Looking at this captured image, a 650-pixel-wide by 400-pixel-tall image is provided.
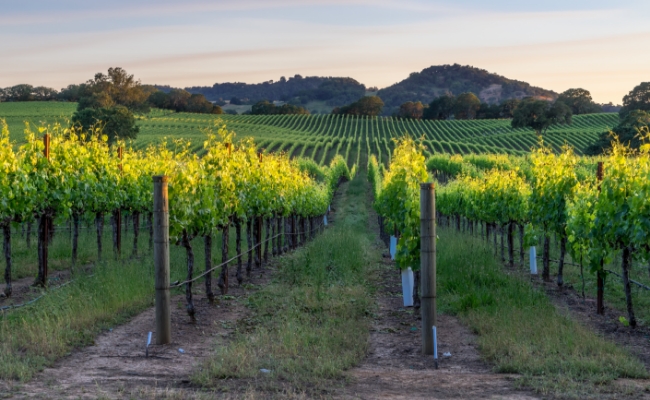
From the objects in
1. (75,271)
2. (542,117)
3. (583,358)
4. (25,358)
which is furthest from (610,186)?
(542,117)

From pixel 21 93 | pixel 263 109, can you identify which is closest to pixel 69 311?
pixel 21 93

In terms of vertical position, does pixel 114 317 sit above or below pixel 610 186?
below

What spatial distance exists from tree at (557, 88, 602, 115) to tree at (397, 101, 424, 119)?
81.4 feet

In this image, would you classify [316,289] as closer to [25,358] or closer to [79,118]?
[25,358]

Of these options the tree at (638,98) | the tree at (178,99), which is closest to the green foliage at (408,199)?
the tree at (638,98)

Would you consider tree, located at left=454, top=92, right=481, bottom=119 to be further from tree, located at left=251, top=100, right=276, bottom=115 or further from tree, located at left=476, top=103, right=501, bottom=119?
tree, located at left=251, top=100, right=276, bottom=115

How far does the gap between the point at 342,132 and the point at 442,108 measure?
29.0 meters

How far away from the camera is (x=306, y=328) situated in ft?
28.6

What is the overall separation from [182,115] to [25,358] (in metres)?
94.1

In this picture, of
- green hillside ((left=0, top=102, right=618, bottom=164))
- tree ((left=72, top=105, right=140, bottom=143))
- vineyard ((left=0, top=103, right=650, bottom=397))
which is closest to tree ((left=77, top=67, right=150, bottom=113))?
green hillside ((left=0, top=102, right=618, bottom=164))

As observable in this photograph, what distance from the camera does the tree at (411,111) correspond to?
398 feet

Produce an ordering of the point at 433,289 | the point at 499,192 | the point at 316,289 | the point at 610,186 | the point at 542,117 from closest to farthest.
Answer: the point at 433,289
the point at 610,186
the point at 316,289
the point at 499,192
the point at 542,117

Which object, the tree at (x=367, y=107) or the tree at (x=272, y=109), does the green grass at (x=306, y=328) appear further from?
the tree at (x=367, y=107)

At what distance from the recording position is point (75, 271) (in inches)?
559
